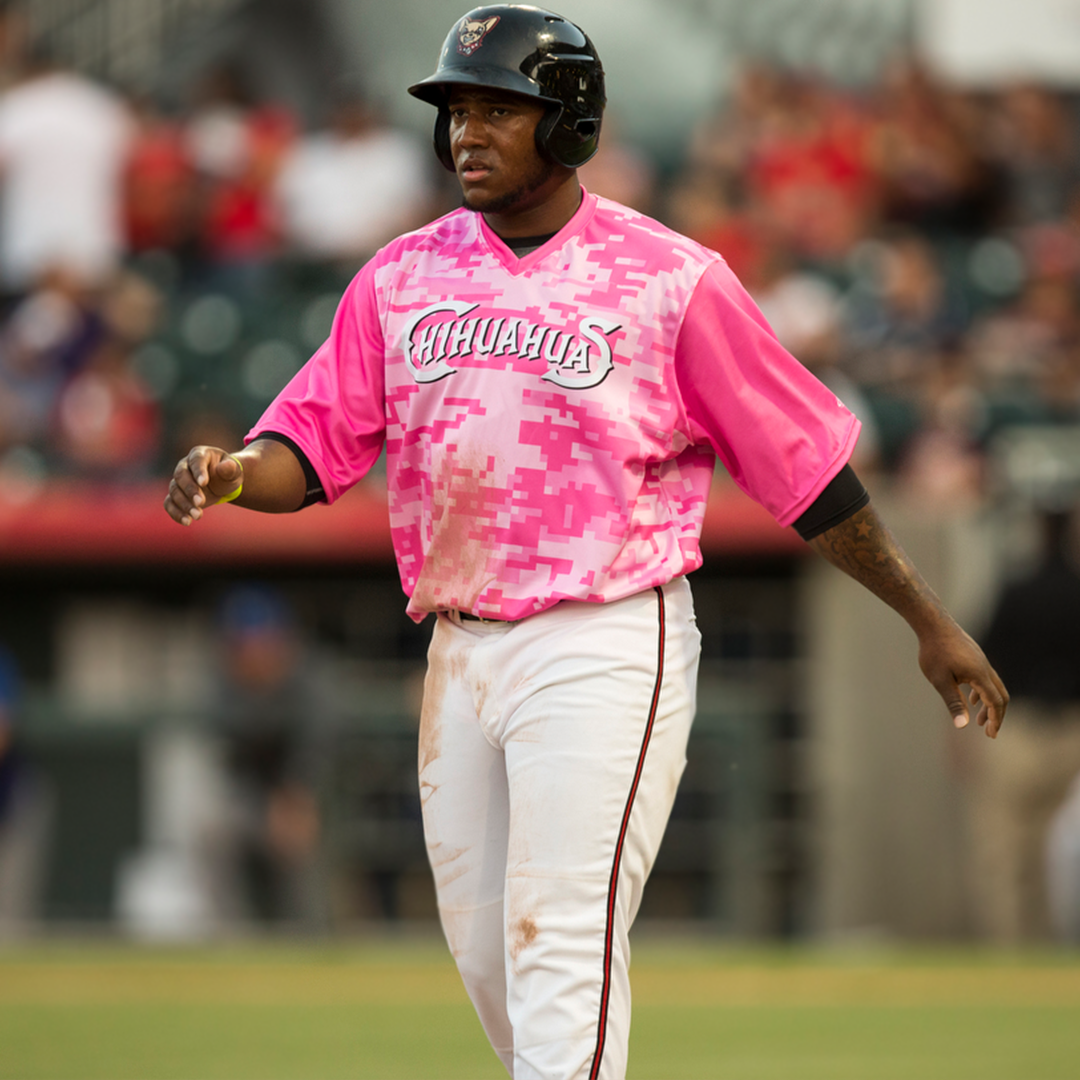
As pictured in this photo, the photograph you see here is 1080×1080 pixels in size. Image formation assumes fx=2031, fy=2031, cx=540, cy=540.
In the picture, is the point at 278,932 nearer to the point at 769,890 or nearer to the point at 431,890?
the point at 431,890

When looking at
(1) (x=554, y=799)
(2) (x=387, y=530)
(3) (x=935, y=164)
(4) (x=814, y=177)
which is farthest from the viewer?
(3) (x=935, y=164)

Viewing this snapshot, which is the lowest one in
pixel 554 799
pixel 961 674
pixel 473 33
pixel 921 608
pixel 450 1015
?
pixel 450 1015

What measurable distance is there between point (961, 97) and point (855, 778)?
17.4ft

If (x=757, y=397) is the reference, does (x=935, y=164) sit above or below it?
above

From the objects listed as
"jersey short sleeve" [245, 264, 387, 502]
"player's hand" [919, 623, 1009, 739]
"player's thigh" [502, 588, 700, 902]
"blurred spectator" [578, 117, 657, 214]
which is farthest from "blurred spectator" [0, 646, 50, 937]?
"player's hand" [919, 623, 1009, 739]

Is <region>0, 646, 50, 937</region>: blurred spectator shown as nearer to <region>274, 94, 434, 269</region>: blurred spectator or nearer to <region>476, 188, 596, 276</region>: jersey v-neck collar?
<region>274, 94, 434, 269</region>: blurred spectator

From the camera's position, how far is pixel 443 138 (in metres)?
3.79

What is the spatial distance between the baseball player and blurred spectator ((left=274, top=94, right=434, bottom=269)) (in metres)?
8.62

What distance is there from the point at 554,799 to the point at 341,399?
0.87 m

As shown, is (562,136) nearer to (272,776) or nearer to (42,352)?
(272,776)

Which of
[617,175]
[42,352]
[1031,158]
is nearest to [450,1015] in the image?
[42,352]

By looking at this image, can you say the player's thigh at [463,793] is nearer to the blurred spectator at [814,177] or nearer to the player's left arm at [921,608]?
the player's left arm at [921,608]

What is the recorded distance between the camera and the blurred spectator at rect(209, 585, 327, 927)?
9914 mm

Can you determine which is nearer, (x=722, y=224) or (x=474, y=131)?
(x=474, y=131)
